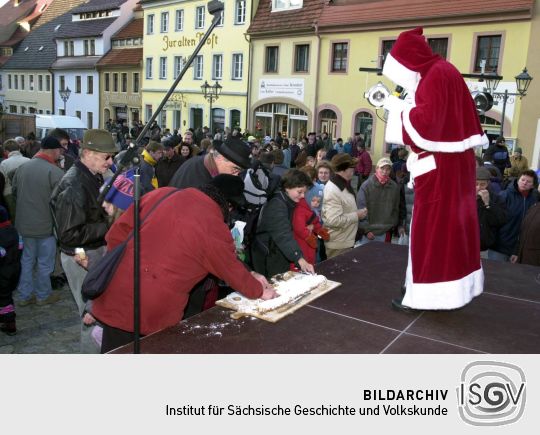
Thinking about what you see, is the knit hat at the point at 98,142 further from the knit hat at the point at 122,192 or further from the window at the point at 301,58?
the window at the point at 301,58

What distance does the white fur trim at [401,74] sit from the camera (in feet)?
11.3

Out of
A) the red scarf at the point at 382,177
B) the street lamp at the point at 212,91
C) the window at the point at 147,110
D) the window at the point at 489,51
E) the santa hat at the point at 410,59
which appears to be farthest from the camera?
the window at the point at 147,110

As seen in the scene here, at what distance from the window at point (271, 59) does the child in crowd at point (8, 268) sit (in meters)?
22.7

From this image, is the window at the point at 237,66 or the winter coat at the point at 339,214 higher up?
the window at the point at 237,66

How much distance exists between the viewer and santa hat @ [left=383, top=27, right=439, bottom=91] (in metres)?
3.39

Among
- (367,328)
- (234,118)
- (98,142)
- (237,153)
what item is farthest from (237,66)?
(367,328)

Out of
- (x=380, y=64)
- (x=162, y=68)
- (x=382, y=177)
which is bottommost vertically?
(x=382, y=177)

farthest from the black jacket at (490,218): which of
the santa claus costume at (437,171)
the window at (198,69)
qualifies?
the window at (198,69)

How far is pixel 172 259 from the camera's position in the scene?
2873 mm

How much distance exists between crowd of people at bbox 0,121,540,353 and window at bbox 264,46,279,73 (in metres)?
18.5

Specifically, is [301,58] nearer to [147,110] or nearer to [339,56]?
[339,56]

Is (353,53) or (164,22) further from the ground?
(164,22)

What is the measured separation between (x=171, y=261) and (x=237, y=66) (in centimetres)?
2728

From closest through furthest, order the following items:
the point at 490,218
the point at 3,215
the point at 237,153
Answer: the point at 237,153 → the point at 3,215 → the point at 490,218
